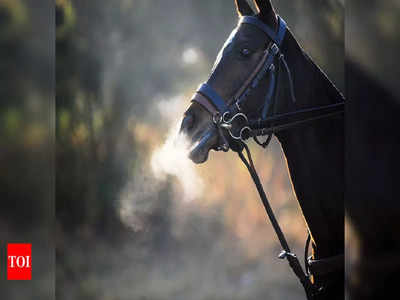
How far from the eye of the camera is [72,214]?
12.2 ft

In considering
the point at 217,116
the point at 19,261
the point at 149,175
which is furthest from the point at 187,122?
the point at 19,261

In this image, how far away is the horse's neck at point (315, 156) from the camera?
8.87 ft

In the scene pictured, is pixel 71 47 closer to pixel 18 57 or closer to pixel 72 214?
pixel 18 57

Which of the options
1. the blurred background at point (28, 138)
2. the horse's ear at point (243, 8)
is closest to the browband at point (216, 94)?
the horse's ear at point (243, 8)

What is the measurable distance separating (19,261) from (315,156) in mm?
2223

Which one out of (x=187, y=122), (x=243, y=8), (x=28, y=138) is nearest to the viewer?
(x=187, y=122)

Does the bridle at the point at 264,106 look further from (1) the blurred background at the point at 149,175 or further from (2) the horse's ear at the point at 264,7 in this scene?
(1) the blurred background at the point at 149,175

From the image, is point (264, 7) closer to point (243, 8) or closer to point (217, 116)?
point (243, 8)

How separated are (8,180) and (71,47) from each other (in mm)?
1060

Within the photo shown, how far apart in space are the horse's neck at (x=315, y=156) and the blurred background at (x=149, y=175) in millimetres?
671

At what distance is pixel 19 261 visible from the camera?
3.59 meters

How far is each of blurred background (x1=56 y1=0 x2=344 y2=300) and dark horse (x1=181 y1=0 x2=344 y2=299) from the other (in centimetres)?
71

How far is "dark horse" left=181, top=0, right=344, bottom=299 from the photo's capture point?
2.70m

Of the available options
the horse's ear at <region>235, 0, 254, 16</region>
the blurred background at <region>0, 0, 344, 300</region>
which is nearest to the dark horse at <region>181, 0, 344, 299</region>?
→ the horse's ear at <region>235, 0, 254, 16</region>
